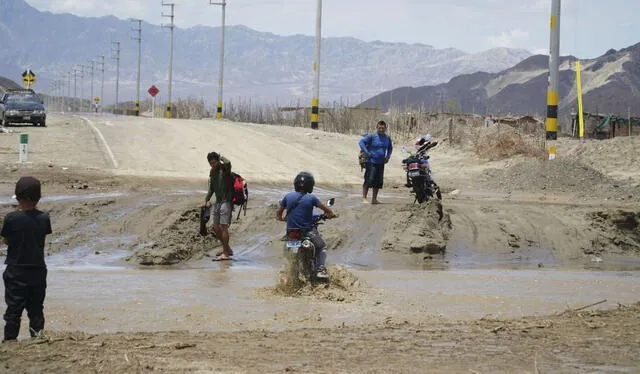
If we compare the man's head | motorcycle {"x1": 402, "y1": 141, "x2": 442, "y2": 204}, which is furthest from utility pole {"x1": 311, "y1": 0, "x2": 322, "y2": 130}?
the man's head

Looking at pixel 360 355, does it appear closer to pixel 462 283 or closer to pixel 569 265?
pixel 462 283

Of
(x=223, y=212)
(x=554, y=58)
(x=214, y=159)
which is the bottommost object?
(x=223, y=212)

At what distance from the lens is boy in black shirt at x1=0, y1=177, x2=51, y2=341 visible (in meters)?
8.72

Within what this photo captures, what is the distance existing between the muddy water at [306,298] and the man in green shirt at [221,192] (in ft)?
1.62

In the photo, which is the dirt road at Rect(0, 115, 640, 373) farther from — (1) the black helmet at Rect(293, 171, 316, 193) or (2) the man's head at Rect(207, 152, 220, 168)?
(2) the man's head at Rect(207, 152, 220, 168)

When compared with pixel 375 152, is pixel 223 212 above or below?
below

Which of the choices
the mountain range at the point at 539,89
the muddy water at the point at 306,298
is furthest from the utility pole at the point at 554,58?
the mountain range at the point at 539,89

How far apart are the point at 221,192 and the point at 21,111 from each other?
3028cm

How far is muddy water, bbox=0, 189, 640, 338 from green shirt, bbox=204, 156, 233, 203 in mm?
977

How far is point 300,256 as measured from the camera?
40.3 ft

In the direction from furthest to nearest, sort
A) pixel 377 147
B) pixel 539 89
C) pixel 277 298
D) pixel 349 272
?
1. pixel 539 89
2. pixel 377 147
3. pixel 349 272
4. pixel 277 298

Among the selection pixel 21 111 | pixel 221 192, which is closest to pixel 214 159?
pixel 221 192

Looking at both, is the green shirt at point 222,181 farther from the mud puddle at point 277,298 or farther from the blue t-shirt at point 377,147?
the blue t-shirt at point 377,147

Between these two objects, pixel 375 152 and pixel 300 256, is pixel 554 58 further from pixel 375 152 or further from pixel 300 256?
pixel 300 256
